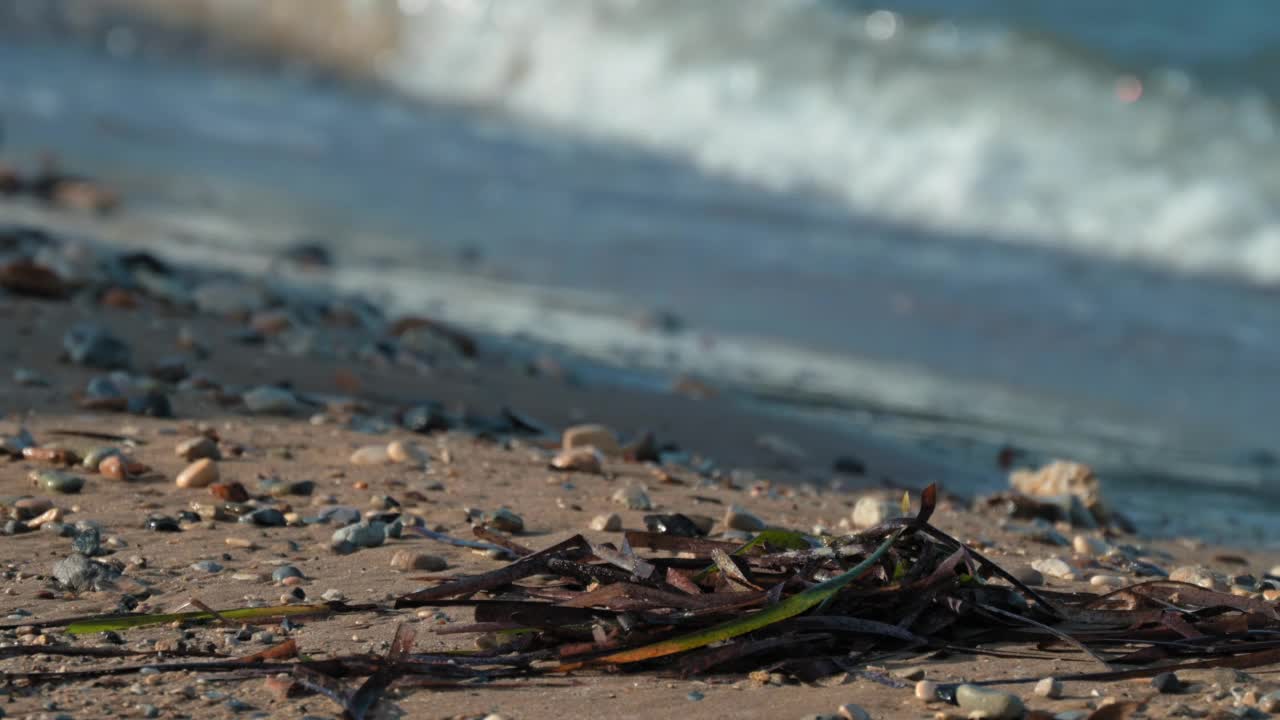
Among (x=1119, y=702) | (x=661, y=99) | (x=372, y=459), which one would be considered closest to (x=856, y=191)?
(x=661, y=99)

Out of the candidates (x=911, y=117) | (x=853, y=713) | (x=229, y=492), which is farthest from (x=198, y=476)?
(x=911, y=117)

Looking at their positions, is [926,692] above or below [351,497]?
above

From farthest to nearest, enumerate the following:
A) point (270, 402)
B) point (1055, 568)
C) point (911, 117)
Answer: point (911, 117) < point (270, 402) < point (1055, 568)

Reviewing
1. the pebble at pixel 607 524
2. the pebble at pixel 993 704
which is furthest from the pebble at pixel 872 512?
the pebble at pixel 993 704

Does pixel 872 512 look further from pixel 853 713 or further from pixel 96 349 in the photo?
pixel 96 349

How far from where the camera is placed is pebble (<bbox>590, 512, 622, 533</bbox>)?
3062mm

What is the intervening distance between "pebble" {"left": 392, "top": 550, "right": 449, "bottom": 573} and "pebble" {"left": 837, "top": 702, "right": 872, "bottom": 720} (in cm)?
88

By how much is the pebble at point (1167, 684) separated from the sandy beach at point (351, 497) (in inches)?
0.6

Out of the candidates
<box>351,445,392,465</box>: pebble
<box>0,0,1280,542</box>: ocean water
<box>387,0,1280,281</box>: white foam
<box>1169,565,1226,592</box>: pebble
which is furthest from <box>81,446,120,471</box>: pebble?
<box>387,0,1280,281</box>: white foam

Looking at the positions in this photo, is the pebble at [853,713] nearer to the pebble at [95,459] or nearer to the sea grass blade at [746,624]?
the sea grass blade at [746,624]

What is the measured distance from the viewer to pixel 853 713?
210 cm

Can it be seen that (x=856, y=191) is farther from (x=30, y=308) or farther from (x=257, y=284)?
(x=30, y=308)

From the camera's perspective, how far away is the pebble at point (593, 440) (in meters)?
3.89

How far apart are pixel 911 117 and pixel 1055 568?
39.9 ft
